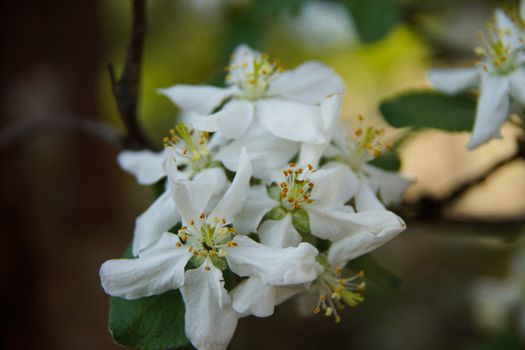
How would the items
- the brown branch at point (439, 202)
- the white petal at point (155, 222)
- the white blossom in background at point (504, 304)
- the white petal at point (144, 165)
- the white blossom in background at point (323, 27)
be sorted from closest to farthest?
1. the white petal at point (155, 222)
2. the white petal at point (144, 165)
3. the brown branch at point (439, 202)
4. the white blossom in background at point (504, 304)
5. the white blossom in background at point (323, 27)

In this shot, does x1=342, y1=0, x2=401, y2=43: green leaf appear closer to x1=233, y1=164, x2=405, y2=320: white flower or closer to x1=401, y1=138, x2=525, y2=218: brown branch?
x1=401, y1=138, x2=525, y2=218: brown branch

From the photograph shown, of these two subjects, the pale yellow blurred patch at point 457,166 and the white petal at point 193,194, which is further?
the pale yellow blurred patch at point 457,166

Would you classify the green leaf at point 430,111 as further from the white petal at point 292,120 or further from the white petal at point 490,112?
the white petal at point 292,120

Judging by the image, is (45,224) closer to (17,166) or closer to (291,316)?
(17,166)

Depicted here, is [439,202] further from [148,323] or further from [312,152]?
[148,323]

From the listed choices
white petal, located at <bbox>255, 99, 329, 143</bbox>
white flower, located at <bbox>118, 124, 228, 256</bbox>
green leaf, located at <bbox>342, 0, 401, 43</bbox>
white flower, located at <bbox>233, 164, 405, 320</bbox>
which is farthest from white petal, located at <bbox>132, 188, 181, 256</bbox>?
green leaf, located at <bbox>342, 0, 401, 43</bbox>

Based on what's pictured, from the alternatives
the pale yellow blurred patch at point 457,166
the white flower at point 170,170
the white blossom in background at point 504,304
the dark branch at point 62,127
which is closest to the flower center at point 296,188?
the white flower at point 170,170

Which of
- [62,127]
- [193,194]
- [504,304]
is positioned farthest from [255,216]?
[504,304]
